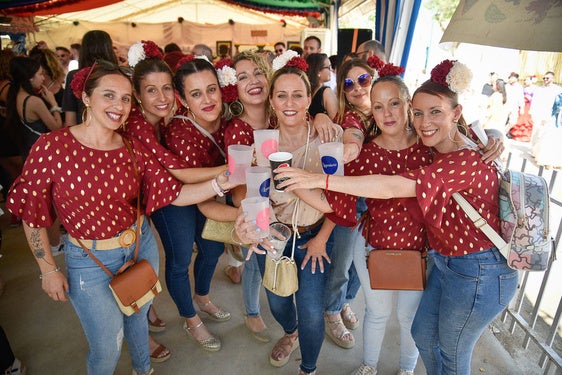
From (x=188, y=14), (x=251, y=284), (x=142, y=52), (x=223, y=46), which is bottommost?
(x=251, y=284)

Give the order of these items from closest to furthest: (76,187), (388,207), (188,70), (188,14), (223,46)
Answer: (76,187)
(388,207)
(188,70)
(223,46)
(188,14)

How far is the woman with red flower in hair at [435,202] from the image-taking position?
5.74 ft

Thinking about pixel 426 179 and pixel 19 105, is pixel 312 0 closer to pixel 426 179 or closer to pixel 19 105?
pixel 19 105

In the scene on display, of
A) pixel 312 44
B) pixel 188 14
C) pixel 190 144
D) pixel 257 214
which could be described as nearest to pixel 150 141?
pixel 190 144

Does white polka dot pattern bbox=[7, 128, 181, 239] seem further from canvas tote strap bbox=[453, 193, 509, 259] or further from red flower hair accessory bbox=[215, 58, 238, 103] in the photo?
canvas tote strap bbox=[453, 193, 509, 259]

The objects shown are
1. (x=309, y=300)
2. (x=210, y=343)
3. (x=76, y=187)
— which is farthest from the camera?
(x=210, y=343)

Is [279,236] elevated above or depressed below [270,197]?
below

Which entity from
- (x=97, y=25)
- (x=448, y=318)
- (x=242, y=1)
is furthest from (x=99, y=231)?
(x=97, y=25)

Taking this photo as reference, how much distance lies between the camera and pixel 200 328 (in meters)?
2.84

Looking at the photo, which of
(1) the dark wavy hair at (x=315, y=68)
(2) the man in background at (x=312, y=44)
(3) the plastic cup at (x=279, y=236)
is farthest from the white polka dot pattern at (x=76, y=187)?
(2) the man in background at (x=312, y=44)

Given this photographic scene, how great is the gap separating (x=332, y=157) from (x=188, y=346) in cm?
198

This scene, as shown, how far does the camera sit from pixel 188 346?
286cm

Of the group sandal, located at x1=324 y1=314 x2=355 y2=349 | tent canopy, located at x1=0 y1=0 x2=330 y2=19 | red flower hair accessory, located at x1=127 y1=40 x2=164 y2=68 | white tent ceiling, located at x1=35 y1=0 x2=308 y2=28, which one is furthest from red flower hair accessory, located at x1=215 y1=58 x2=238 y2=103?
white tent ceiling, located at x1=35 y1=0 x2=308 y2=28

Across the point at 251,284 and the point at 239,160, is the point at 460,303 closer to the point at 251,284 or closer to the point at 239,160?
the point at 239,160
